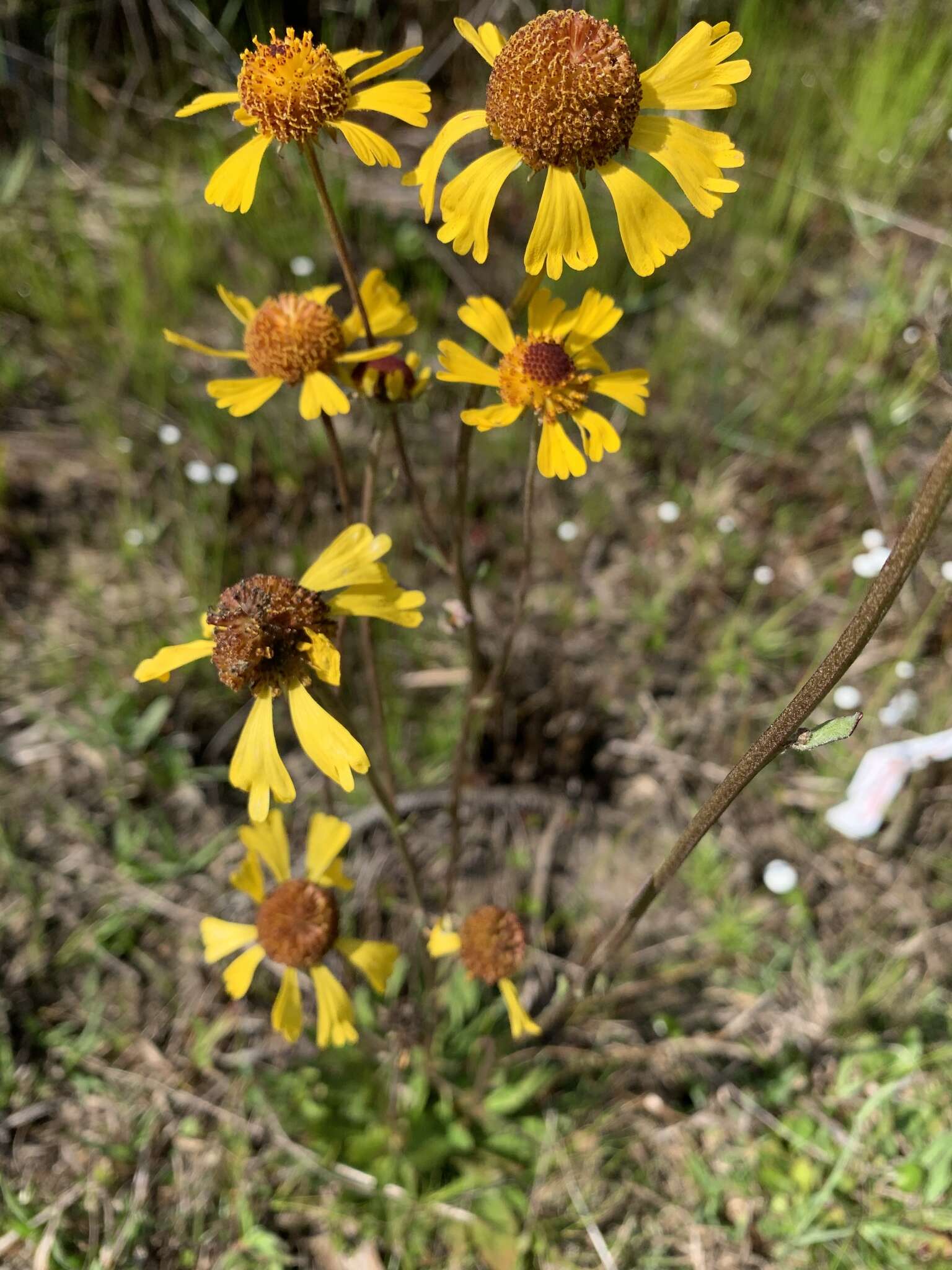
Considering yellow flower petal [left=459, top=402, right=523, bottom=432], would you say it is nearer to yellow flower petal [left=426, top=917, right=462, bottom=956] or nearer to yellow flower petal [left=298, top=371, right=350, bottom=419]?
yellow flower petal [left=298, top=371, right=350, bottom=419]

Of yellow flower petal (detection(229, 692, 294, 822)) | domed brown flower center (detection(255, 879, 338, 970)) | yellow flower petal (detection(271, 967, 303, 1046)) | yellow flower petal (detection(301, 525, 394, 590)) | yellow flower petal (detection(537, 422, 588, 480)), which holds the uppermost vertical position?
yellow flower petal (detection(537, 422, 588, 480))

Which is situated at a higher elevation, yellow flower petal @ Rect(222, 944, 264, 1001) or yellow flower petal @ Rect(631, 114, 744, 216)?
yellow flower petal @ Rect(631, 114, 744, 216)

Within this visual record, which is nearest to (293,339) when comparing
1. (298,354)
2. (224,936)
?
(298,354)

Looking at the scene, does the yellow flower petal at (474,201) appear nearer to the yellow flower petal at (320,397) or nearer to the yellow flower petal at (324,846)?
the yellow flower petal at (320,397)

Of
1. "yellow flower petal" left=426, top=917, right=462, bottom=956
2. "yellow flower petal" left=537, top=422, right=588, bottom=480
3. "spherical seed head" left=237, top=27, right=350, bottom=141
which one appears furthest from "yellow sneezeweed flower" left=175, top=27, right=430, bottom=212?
"yellow flower petal" left=426, top=917, right=462, bottom=956

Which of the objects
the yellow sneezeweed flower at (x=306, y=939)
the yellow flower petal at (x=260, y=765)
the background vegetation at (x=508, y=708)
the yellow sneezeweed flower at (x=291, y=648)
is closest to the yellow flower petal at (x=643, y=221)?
the yellow sneezeweed flower at (x=291, y=648)

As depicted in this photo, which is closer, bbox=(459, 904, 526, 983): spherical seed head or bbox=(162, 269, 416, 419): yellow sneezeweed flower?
bbox=(162, 269, 416, 419): yellow sneezeweed flower

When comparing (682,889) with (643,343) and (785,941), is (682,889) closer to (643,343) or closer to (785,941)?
(785,941)
